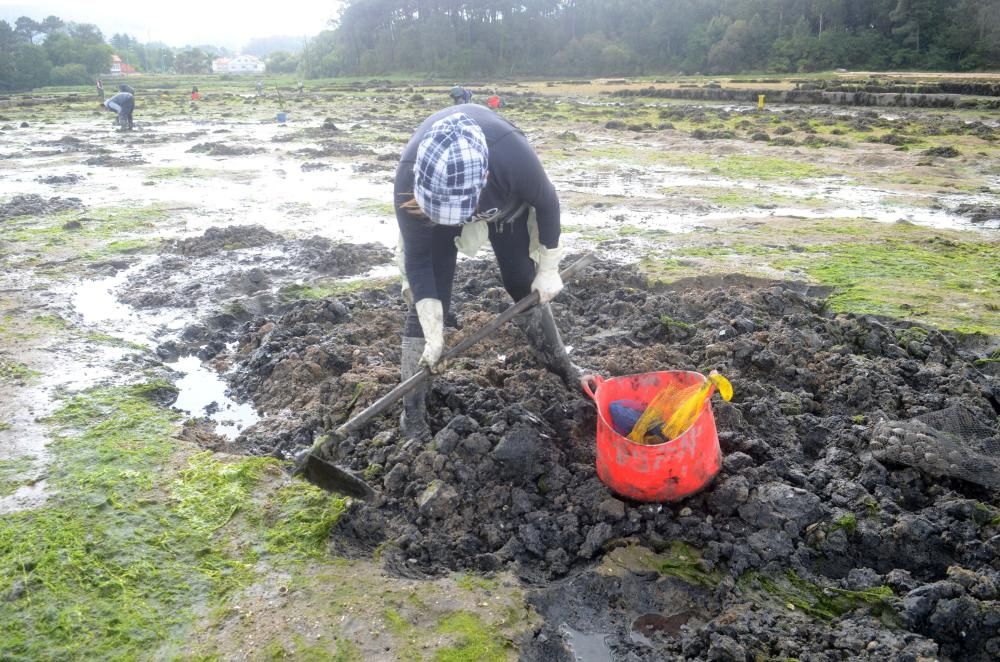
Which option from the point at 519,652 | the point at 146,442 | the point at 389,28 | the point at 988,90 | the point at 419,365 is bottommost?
the point at 519,652

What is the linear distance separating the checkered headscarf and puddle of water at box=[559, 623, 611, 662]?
1741 mm

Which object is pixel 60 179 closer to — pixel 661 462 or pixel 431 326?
pixel 431 326

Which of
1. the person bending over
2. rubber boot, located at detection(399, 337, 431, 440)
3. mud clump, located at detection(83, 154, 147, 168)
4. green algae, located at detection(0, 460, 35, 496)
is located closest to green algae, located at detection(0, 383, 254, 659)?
green algae, located at detection(0, 460, 35, 496)

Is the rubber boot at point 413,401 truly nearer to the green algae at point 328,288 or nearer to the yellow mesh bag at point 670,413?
the yellow mesh bag at point 670,413

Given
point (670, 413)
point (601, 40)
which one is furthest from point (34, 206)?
point (601, 40)

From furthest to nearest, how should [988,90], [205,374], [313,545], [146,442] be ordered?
[988,90] < [205,374] < [146,442] < [313,545]

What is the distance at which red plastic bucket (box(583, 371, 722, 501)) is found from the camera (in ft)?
10.0

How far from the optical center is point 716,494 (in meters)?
3.19

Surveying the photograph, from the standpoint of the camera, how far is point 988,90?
2109 centimetres

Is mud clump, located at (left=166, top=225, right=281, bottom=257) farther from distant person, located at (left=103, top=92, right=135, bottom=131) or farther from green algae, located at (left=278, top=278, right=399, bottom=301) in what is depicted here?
distant person, located at (left=103, top=92, right=135, bottom=131)

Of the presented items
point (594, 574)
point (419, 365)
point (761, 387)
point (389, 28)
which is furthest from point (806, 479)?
point (389, 28)

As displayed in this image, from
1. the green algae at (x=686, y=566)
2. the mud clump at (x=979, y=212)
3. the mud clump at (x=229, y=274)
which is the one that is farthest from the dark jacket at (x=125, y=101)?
the green algae at (x=686, y=566)

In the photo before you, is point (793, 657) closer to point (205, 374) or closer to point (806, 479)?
point (806, 479)

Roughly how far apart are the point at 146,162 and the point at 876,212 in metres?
13.1
